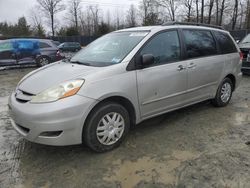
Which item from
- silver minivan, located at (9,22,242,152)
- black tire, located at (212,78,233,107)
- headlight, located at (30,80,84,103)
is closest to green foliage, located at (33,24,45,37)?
black tire, located at (212,78,233,107)

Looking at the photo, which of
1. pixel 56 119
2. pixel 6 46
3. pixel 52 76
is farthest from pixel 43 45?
pixel 56 119

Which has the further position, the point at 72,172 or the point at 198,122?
the point at 198,122

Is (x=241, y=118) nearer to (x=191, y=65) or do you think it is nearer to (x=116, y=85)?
(x=191, y=65)

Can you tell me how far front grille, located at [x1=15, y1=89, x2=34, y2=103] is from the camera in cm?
303

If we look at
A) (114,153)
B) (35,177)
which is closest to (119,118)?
(114,153)

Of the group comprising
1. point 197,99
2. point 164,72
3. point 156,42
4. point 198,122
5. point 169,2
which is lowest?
point 198,122

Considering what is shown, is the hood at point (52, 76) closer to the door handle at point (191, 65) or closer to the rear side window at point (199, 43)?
the door handle at point (191, 65)

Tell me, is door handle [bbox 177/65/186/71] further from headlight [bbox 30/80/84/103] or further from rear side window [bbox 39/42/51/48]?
rear side window [bbox 39/42/51/48]

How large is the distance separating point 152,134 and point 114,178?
1251 millimetres

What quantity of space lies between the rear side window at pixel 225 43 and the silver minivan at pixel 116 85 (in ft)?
0.39

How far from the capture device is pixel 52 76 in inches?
129

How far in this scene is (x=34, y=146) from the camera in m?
3.49

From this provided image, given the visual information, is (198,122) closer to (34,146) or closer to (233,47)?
(233,47)

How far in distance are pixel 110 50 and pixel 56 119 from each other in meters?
1.47
